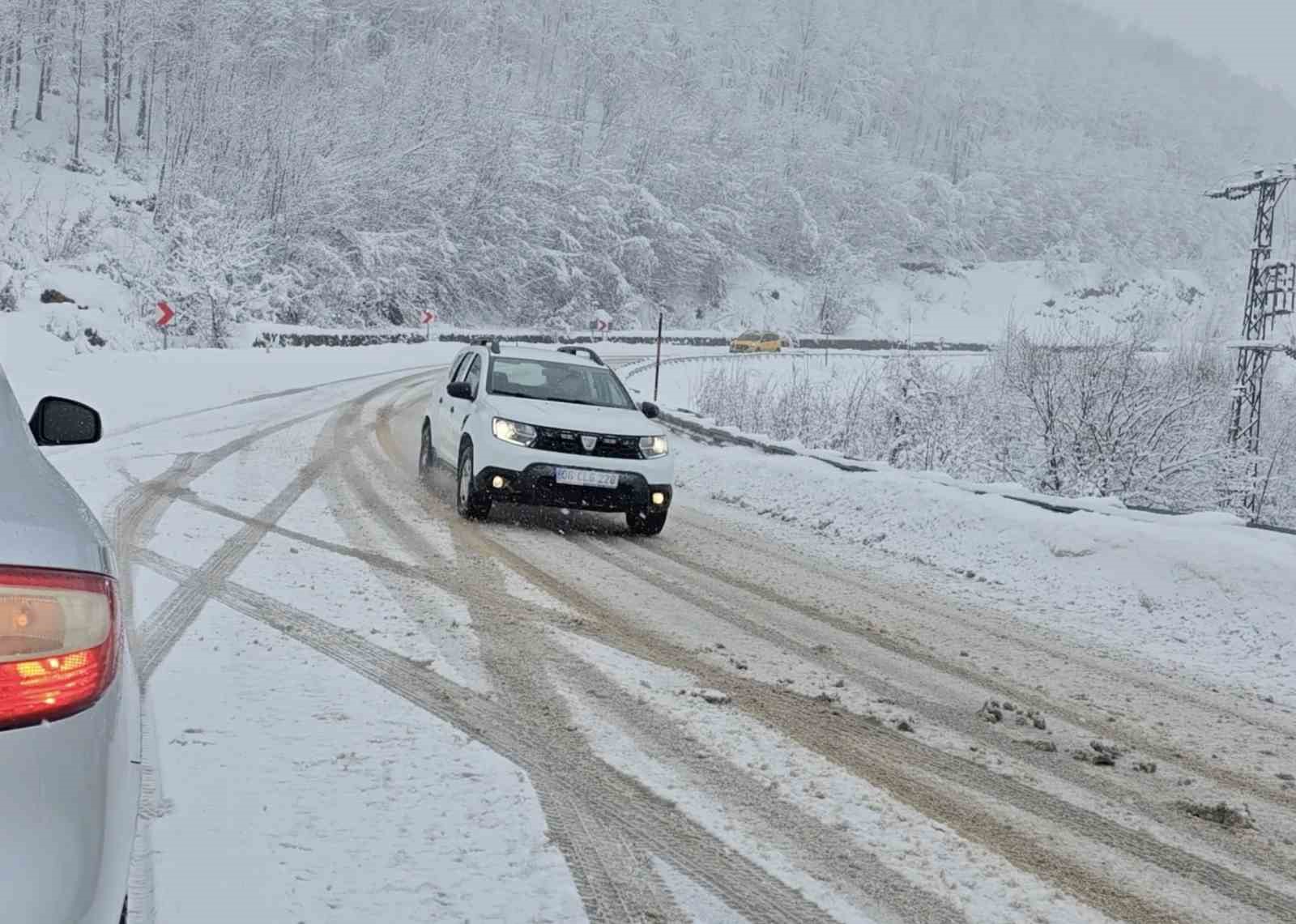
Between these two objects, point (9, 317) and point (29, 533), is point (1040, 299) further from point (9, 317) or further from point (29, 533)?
point (29, 533)

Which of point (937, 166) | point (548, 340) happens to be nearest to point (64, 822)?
point (548, 340)

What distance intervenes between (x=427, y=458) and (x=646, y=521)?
352 cm

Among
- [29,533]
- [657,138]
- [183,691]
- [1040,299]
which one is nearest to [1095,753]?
[183,691]

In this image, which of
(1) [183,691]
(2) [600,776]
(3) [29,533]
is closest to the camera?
(3) [29,533]

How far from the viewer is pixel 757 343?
200ft

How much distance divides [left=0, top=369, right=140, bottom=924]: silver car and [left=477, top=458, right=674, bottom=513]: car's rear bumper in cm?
754

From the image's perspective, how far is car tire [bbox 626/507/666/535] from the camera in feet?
33.1

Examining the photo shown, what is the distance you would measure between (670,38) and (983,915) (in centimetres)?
11476

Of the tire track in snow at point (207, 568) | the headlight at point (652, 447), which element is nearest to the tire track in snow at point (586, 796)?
the tire track in snow at point (207, 568)

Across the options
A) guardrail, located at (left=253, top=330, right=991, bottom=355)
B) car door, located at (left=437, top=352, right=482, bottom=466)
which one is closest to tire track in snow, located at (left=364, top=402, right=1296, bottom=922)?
car door, located at (left=437, top=352, right=482, bottom=466)

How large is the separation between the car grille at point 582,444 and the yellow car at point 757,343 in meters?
50.4

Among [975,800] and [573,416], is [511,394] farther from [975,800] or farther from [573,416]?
[975,800]

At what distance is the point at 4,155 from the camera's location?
55.1 meters

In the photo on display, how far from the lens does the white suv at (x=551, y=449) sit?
970 cm
